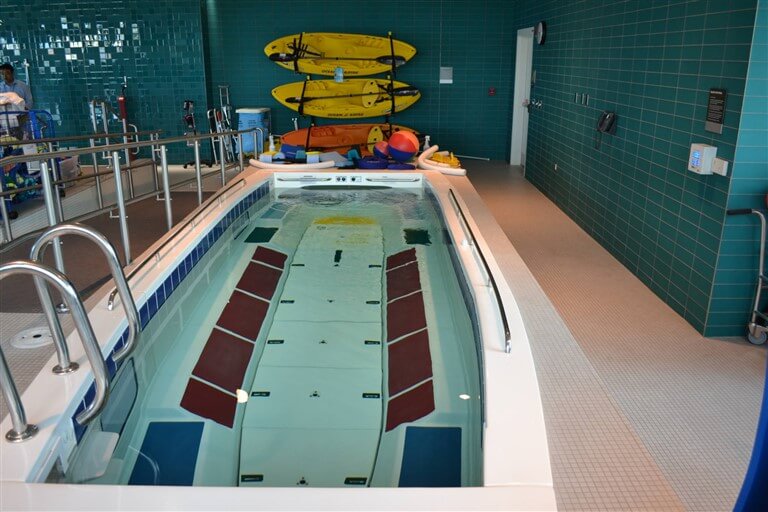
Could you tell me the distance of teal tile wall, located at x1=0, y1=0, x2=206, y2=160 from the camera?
369 inches

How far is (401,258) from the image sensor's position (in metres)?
4.75

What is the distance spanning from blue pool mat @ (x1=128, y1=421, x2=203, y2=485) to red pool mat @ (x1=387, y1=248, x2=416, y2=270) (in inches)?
87.6

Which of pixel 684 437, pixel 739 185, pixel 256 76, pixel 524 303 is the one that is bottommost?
pixel 684 437

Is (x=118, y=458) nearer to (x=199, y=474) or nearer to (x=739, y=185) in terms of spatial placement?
(x=199, y=474)

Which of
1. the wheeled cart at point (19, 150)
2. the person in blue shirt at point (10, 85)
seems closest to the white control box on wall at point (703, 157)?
the wheeled cart at point (19, 150)

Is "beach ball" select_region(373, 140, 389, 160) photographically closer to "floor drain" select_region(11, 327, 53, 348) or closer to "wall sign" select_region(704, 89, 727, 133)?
"wall sign" select_region(704, 89, 727, 133)

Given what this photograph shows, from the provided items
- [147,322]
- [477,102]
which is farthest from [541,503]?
[477,102]

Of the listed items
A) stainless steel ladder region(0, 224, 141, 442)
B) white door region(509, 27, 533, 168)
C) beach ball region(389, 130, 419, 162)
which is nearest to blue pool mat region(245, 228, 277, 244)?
beach ball region(389, 130, 419, 162)

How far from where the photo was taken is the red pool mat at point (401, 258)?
464 cm

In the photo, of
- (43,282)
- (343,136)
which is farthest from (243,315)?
(343,136)

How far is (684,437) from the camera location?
8.76 feet

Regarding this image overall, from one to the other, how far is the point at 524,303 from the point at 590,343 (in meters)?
0.60

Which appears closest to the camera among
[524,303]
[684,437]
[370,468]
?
[370,468]

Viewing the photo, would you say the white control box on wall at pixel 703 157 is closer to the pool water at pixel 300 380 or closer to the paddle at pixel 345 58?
the pool water at pixel 300 380
